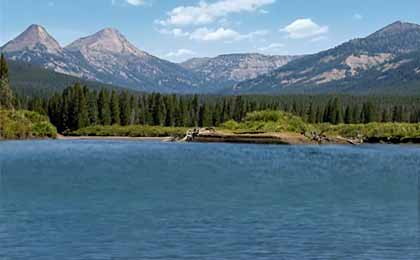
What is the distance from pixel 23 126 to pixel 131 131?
31.0 metres

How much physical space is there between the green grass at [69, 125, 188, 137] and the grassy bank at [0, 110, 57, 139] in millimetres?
11969

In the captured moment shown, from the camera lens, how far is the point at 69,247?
83.9ft

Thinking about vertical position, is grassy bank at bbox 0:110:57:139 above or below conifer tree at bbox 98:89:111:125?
below

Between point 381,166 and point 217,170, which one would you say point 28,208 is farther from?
point 381,166

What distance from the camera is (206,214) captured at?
34.0 m

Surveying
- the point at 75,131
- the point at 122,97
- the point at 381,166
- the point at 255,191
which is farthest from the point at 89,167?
the point at 122,97

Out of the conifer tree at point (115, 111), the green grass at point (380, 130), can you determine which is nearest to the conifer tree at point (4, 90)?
the conifer tree at point (115, 111)

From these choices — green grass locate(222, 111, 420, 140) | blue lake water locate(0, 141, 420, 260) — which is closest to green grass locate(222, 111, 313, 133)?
green grass locate(222, 111, 420, 140)

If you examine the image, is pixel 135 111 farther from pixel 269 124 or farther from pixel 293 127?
pixel 293 127

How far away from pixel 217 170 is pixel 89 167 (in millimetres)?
11548

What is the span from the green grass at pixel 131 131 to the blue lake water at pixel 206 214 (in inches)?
3807

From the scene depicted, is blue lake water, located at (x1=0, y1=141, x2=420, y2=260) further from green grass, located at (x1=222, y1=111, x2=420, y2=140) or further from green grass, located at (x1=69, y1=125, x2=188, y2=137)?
green grass, located at (x1=69, y1=125, x2=188, y2=137)

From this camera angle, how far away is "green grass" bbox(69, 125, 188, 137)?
6260 inches

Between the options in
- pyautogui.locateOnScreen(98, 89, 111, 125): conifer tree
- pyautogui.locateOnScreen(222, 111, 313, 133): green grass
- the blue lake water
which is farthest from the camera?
pyautogui.locateOnScreen(98, 89, 111, 125): conifer tree
